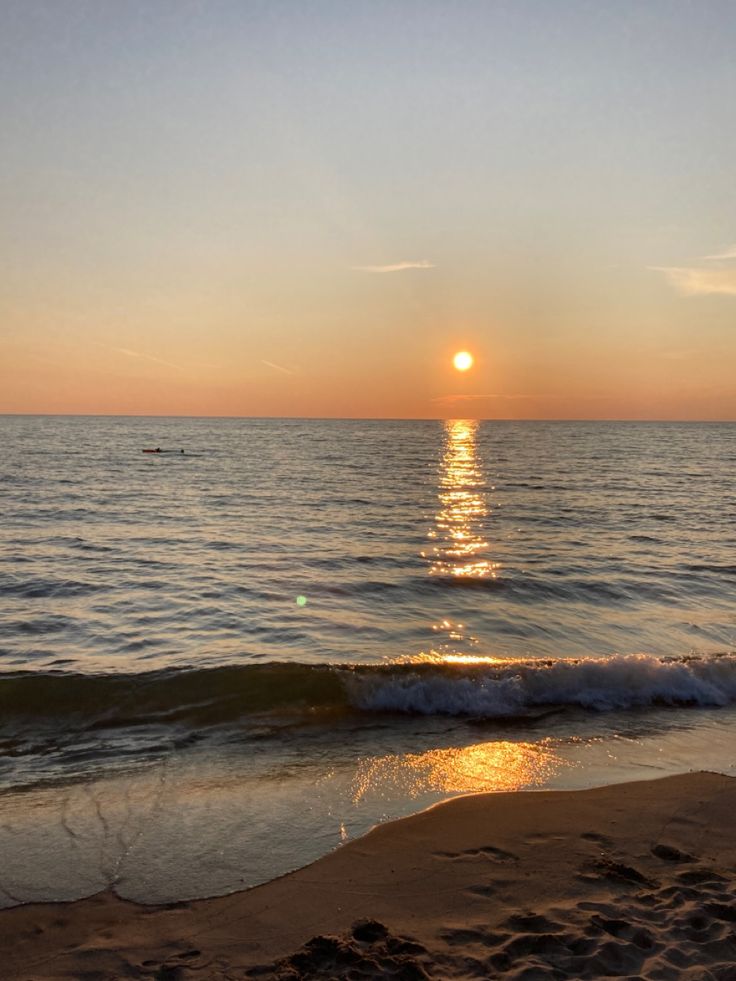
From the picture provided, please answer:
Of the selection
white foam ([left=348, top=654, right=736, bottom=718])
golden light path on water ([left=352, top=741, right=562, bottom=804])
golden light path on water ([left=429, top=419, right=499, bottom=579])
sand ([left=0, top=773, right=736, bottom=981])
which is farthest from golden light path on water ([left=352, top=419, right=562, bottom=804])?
golden light path on water ([left=429, top=419, right=499, bottom=579])

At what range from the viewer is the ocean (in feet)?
21.9

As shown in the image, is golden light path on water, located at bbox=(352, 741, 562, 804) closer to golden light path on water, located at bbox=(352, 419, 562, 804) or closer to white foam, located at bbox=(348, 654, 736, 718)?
golden light path on water, located at bbox=(352, 419, 562, 804)

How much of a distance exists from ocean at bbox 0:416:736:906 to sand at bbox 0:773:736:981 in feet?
1.32

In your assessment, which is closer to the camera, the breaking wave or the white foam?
the breaking wave

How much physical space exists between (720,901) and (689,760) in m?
3.30

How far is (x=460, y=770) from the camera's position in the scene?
8.04 meters

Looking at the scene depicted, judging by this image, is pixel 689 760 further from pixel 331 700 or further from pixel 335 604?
pixel 335 604

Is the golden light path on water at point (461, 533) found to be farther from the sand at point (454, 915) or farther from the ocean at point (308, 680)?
the sand at point (454, 915)

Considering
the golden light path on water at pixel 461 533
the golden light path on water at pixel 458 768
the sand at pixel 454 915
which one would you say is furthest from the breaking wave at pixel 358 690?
the golden light path on water at pixel 461 533

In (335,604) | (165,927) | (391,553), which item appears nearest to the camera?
(165,927)

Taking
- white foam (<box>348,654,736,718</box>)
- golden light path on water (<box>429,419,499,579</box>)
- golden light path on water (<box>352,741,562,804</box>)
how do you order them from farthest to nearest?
golden light path on water (<box>429,419,499,579</box>)
white foam (<box>348,654,736,718</box>)
golden light path on water (<box>352,741,562,804</box>)

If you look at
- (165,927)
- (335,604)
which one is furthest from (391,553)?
(165,927)

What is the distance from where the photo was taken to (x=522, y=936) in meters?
4.84

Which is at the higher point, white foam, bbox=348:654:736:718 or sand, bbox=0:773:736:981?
sand, bbox=0:773:736:981
